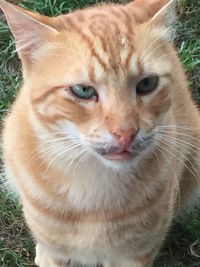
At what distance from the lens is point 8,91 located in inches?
100

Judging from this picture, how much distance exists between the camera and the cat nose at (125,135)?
1.47m

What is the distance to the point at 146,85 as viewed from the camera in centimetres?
153

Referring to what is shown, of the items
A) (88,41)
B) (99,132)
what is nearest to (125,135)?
(99,132)

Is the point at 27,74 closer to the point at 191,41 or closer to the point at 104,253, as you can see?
the point at 104,253

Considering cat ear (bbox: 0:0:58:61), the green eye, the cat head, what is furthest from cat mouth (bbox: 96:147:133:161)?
cat ear (bbox: 0:0:58:61)

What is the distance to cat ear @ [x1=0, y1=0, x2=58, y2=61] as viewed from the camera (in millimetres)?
1502

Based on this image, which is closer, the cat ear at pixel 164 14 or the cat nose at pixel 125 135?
the cat nose at pixel 125 135

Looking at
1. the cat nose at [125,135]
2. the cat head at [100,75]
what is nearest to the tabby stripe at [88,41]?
the cat head at [100,75]

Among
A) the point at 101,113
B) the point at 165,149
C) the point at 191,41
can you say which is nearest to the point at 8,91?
the point at 191,41

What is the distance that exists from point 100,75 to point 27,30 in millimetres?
209

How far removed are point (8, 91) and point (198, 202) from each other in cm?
83

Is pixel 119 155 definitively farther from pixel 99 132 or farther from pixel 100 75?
pixel 100 75

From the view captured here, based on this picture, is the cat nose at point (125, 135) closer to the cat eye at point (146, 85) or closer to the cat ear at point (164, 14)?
the cat eye at point (146, 85)

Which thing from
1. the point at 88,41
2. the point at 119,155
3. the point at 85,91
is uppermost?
the point at 88,41
